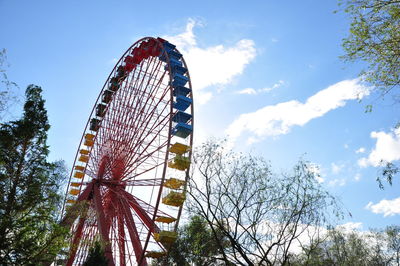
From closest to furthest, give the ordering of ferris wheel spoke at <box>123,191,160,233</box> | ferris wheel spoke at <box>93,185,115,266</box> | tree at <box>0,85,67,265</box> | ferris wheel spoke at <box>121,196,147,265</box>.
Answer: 1. tree at <box>0,85,67,265</box>
2. ferris wheel spoke at <box>93,185,115,266</box>
3. ferris wheel spoke at <box>121,196,147,265</box>
4. ferris wheel spoke at <box>123,191,160,233</box>

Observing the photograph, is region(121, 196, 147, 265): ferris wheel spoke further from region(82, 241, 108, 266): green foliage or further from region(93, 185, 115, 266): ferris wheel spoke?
region(82, 241, 108, 266): green foliage

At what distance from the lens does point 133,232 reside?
16.7 meters

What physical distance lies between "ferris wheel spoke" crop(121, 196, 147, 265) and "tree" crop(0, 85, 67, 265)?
183 inches

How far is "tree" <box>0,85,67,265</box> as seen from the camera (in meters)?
10.8

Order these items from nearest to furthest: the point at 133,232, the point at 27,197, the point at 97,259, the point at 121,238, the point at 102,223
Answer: the point at 27,197, the point at 97,259, the point at 133,232, the point at 102,223, the point at 121,238

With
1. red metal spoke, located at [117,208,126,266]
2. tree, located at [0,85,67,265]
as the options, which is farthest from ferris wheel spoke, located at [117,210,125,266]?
tree, located at [0,85,67,265]

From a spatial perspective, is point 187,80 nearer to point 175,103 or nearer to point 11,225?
point 175,103

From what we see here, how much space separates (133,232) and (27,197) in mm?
5916

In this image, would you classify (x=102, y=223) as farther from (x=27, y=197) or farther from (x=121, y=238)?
(x=27, y=197)

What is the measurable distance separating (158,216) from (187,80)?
7.54m

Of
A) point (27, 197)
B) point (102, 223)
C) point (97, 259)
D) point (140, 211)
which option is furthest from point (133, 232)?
point (27, 197)

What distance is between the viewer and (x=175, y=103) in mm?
18578

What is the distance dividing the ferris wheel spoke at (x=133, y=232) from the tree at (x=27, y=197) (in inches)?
183

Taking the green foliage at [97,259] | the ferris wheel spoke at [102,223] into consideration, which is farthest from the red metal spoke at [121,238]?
the green foliage at [97,259]
